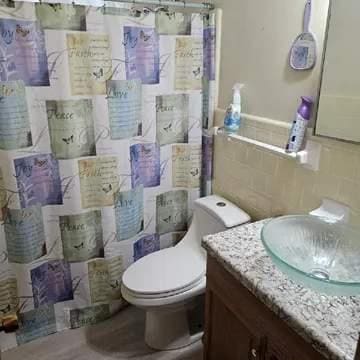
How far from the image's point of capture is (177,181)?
1.99 meters

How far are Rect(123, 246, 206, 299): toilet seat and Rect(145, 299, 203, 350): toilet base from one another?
0.16 m

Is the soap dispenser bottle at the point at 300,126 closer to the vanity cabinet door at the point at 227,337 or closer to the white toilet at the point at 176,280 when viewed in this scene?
the white toilet at the point at 176,280

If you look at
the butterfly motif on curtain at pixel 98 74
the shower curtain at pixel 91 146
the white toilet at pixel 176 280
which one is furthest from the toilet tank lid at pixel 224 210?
the butterfly motif on curtain at pixel 98 74

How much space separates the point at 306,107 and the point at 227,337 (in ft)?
3.06

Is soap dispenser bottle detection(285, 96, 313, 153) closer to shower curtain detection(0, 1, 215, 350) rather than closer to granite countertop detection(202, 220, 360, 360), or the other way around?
granite countertop detection(202, 220, 360, 360)

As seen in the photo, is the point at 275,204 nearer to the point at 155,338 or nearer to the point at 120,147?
the point at 120,147

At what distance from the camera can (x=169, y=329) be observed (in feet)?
5.84

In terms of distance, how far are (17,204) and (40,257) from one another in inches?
12.7

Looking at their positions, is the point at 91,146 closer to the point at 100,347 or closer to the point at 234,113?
the point at 234,113

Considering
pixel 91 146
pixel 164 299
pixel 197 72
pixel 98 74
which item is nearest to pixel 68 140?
pixel 91 146

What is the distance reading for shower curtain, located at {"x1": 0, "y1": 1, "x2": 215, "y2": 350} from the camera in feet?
4.86

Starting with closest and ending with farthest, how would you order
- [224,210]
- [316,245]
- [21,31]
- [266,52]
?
[316,245]
[21,31]
[266,52]
[224,210]

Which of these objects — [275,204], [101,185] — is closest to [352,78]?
[275,204]

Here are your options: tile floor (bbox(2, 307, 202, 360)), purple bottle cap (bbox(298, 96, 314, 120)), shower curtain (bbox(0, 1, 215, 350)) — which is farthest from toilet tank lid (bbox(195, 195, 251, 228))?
tile floor (bbox(2, 307, 202, 360))
